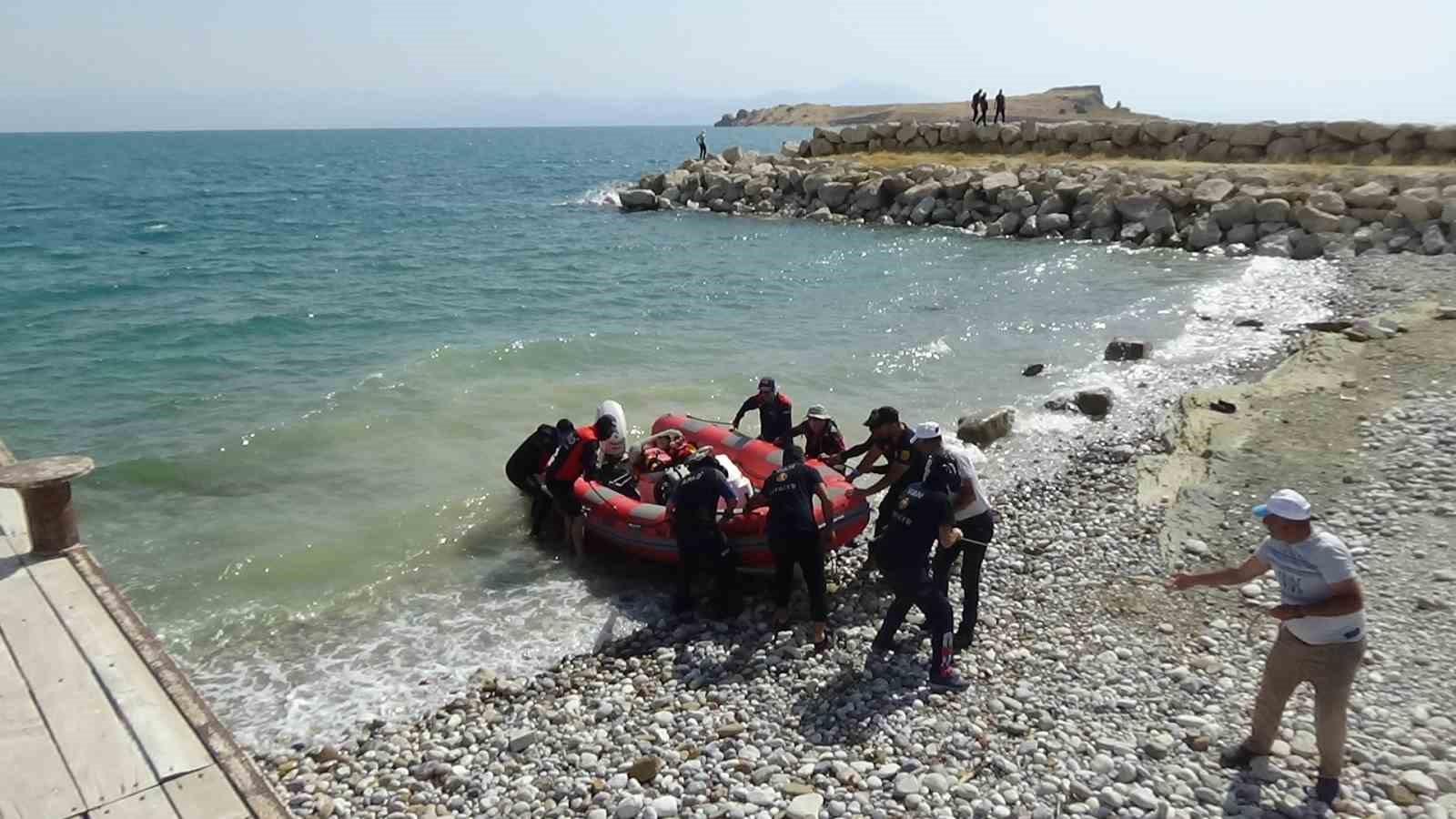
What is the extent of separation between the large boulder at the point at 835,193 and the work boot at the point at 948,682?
102ft

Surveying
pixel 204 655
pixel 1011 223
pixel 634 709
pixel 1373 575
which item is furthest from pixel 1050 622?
pixel 1011 223

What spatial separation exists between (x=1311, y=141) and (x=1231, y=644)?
30243mm

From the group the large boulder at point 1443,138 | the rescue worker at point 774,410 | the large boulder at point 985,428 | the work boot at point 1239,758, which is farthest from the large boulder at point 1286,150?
the work boot at point 1239,758

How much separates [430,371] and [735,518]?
9645mm

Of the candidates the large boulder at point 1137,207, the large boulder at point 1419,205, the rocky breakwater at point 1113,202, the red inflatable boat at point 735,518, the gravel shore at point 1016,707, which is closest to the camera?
the gravel shore at point 1016,707

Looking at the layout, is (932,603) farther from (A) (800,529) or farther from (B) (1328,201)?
(B) (1328,201)

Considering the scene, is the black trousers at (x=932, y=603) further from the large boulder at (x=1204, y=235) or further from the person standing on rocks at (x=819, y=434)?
the large boulder at (x=1204, y=235)

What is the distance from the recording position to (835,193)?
36688mm

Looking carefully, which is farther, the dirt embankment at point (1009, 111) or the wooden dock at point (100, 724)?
the dirt embankment at point (1009, 111)

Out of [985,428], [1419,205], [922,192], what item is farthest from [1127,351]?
[922,192]

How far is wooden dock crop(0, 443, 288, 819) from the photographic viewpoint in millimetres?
4785

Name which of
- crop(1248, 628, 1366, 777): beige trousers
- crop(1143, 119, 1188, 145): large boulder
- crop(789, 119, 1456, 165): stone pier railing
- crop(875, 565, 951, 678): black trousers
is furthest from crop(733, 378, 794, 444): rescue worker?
crop(1143, 119, 1188, 145): large boulder

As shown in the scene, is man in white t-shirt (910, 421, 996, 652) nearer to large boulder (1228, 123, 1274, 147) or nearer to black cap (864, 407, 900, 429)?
black cap (864, 407, 900, 429)

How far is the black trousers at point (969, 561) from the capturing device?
733 centimetres
